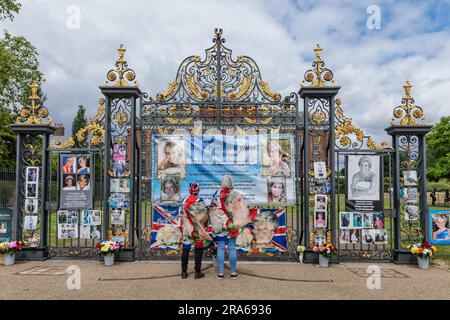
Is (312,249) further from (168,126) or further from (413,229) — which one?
(168,126)

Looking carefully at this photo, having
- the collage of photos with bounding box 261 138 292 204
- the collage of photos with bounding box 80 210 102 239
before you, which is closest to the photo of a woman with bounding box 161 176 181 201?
the collage of photos with bounding box 80 210 102 239

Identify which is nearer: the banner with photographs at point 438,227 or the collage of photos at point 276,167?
the collage of photos at point 276,167

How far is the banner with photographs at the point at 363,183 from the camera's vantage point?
27.3ft

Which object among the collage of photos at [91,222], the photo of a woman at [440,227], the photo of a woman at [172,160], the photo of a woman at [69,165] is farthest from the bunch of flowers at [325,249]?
the photo of a woman at [69,165]

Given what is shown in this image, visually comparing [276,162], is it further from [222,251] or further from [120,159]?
[120,159]

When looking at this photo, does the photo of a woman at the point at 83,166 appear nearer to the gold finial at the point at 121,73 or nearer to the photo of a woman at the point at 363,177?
the gold finial at the point at 121,73

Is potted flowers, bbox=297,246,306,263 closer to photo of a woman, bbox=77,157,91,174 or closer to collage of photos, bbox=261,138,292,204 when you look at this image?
collage of photos, bbox=261,138,292,204

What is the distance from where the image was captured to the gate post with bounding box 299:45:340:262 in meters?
8.27

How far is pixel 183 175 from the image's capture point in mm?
8367

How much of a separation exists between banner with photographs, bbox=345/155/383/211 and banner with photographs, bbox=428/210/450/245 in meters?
1.24

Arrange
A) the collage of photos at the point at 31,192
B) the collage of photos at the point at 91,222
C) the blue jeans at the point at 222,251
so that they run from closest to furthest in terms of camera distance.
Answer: the blue jeans at the point at 222,251 < the collage of photos at the point at 91,222 < the collage of photos at the point at 31,192

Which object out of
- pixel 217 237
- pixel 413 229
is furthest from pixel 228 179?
pixel 413 229

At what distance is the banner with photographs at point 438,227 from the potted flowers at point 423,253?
653mm
